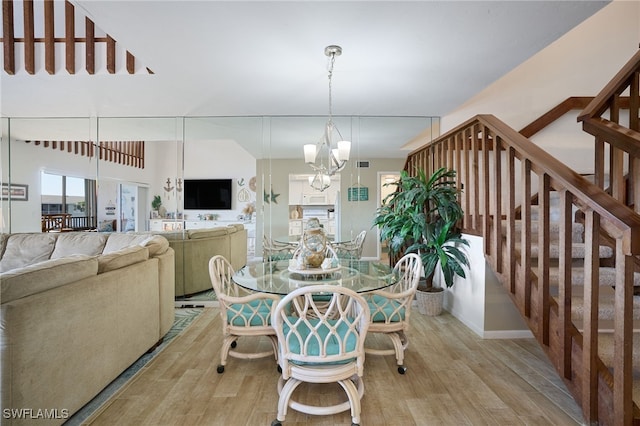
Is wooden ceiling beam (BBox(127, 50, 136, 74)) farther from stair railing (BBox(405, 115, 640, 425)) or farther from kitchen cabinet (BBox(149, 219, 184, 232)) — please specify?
stair railing (BBox(405, 115, 640, 425))

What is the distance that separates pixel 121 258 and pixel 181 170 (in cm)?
223

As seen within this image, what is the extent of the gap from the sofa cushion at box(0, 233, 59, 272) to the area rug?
1575 millimetres

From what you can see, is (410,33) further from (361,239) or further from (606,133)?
(361,239)

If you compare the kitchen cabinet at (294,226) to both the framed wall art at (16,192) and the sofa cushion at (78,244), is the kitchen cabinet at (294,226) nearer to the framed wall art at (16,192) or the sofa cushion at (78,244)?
the sofa cushion at (78,244)

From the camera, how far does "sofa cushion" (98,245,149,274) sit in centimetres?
194

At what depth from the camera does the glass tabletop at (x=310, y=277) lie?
76.1 inches

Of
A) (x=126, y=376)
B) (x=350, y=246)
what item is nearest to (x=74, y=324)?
(x=126, y=376)

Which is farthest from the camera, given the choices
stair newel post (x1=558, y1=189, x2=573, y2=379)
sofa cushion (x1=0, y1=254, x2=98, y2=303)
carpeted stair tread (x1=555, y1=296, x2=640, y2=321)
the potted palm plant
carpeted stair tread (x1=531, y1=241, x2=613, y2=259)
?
the potted palm plant

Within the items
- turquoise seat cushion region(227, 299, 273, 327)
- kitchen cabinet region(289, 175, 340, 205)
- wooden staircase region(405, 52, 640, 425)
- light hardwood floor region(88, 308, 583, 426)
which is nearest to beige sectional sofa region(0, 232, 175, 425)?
light hardwood floor region(88, 308, 583, 426)

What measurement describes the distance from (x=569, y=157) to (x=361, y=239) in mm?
2718

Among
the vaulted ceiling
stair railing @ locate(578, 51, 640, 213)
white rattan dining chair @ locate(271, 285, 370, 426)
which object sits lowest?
white rattan dining chair @ locate(271, 285, 370, 426)

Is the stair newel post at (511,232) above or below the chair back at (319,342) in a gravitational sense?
above

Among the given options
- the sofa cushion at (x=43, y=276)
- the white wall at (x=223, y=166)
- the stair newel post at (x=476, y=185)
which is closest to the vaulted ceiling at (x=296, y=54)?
the stair newel post at (x=476, y=185)

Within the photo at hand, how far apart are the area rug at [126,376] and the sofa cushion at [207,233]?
1.07m
